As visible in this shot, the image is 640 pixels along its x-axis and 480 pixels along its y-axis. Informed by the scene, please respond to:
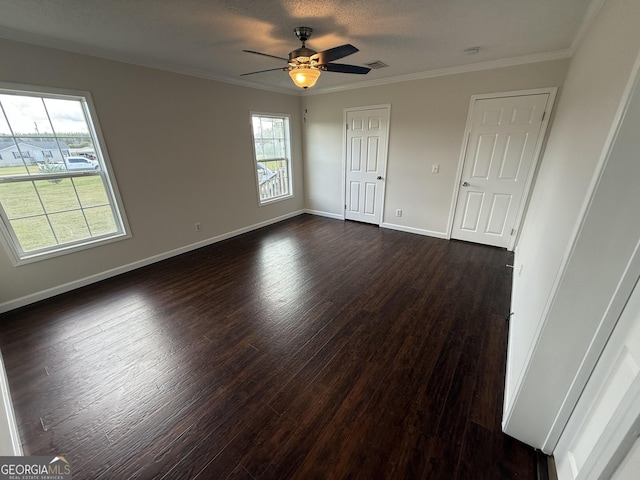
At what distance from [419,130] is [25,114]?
15.3 ft

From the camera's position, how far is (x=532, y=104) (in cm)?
316

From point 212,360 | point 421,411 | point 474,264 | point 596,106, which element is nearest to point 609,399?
point 421,411

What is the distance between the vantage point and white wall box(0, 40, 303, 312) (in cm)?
251

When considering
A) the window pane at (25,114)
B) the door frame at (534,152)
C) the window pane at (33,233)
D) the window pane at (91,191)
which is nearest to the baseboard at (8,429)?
the window pane at (33,233)

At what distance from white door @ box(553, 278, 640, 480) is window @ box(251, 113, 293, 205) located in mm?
4551

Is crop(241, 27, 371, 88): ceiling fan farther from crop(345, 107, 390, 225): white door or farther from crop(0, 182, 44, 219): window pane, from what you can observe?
crop(0, 182, 44, 219): window pane

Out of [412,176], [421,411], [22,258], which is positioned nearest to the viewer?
[421,411]

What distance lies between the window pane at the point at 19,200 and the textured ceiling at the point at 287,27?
1.27 m

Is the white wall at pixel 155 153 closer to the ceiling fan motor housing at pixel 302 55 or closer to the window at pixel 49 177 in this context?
the window at pixel 49 177

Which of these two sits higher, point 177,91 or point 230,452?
point 177,91

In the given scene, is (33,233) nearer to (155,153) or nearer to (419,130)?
(155,153)

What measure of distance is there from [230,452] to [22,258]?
2898mm

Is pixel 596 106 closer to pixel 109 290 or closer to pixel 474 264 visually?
pixel 474 264

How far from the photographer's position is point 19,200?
8.00ft
